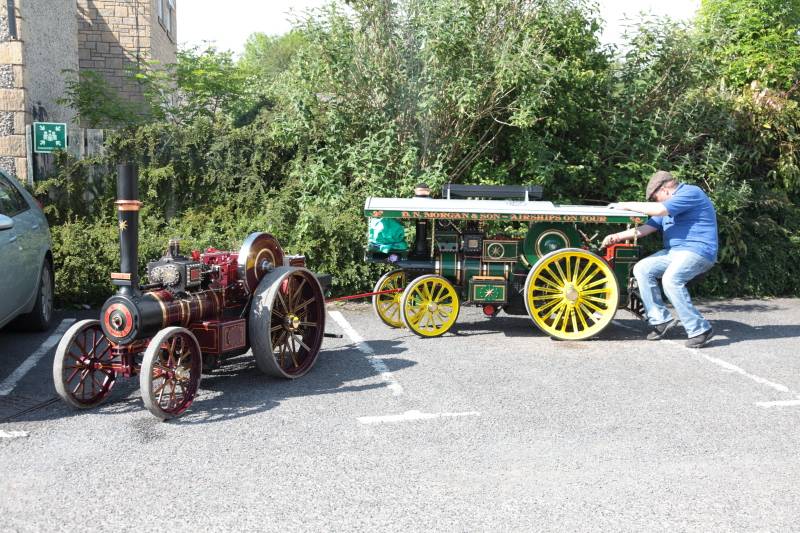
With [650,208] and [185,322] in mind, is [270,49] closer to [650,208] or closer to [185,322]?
[650,208]

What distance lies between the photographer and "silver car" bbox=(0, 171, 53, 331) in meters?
6.18

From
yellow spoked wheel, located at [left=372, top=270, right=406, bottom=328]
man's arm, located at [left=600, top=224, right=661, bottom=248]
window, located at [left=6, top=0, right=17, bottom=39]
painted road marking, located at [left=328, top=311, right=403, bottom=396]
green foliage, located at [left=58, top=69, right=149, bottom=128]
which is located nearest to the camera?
painted road marking, located at [left=328, top=311, right=403, bottom=396]

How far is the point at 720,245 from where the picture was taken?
10086mm

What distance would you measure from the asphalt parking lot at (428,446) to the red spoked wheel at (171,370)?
139 mm

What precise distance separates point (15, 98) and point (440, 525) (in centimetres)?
919

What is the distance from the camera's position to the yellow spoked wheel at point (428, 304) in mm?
7250

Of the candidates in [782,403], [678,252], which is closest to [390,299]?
[678,252]

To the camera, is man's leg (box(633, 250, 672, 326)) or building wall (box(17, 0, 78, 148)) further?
building wall (box(17, 0, 78, 148))

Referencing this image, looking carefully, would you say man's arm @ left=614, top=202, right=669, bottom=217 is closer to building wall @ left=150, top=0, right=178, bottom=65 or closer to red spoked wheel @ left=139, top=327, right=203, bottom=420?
red spoked wheel @ left=139, top=327, right=203, bottom=420

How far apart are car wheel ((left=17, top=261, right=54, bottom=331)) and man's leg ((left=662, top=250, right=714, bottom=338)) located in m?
5.84

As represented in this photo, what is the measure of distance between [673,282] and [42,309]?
19.4 ft

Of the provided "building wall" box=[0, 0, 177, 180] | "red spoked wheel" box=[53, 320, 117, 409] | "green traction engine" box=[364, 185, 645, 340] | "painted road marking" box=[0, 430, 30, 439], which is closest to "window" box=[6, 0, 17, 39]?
"building wall" box=[0, 0, 177, 180]

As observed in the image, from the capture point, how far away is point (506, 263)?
7.41m

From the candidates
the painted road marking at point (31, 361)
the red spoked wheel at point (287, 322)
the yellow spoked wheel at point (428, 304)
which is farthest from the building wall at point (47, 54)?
the red spoked wheel at point (287, 322)
